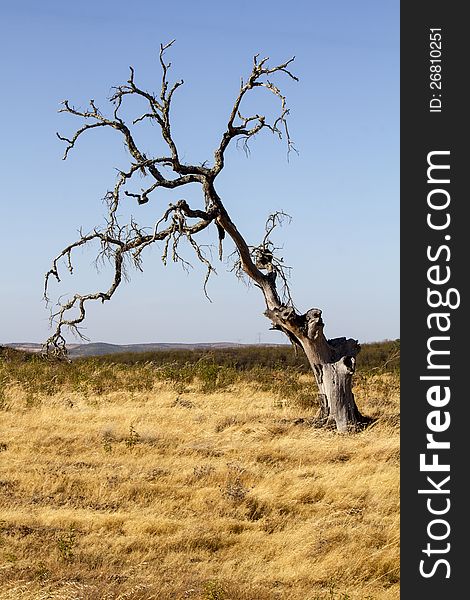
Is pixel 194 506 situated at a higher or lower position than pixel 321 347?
lower

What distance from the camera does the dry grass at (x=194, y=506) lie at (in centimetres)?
694

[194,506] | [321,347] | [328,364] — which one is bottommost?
[194,506]

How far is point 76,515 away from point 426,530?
4365mm

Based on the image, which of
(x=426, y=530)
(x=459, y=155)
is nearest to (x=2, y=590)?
(x=426, y=530)

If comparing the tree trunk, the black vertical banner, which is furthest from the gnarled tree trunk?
the black vertical banner

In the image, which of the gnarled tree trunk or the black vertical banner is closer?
the black vertical banner

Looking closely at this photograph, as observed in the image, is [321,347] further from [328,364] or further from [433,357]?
[433,357]

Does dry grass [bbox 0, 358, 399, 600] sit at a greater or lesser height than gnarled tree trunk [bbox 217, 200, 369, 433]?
lesser

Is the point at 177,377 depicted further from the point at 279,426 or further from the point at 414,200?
the point at 414,200

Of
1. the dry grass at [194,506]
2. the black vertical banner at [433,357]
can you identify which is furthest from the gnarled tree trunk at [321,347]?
the black vertical banner at [433,357]

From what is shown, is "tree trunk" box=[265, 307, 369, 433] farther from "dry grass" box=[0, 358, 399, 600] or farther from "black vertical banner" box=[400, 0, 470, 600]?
"black vertical banner" box=[400, 0, 470, 600]

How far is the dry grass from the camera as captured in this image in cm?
694

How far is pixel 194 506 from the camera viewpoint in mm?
9312

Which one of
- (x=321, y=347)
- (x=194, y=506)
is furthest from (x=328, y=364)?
(x=194, y=506)
